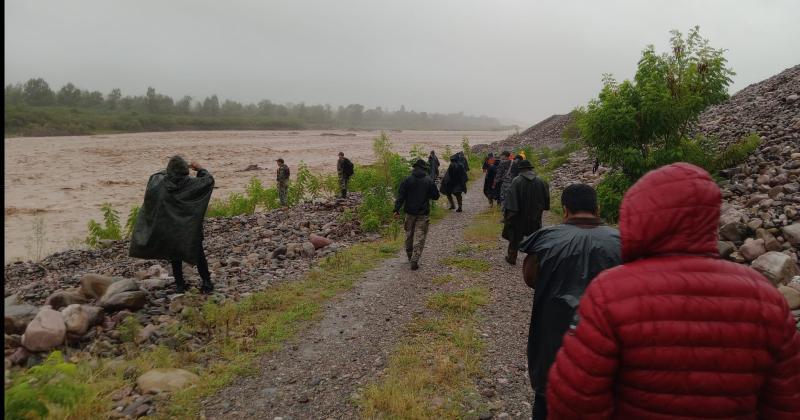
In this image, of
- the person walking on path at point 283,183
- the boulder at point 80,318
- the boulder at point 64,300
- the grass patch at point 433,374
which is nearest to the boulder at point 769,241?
the grass patch at point 433,374

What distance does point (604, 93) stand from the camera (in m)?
8.61

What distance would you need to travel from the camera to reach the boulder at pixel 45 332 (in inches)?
190

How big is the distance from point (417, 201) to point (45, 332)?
5166 mm

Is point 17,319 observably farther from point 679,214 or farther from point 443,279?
point 679,214

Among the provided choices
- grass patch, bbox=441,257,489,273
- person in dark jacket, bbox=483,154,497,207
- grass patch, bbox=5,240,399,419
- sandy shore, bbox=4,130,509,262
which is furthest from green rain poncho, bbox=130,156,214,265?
sandy shore, bbox=4,130,509,262

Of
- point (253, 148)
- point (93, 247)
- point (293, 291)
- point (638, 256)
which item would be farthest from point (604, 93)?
point (253, 148)

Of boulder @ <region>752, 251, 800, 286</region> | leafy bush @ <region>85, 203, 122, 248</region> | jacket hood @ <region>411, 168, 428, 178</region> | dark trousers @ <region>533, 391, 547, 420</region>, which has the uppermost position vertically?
jacket hood @ <region>411, 168, 428, 178</region>

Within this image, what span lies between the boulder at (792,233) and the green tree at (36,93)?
310 ft

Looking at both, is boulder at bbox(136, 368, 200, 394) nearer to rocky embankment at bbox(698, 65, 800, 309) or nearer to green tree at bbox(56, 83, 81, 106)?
rocky embankment at bbox(698, 65, 800, 309)

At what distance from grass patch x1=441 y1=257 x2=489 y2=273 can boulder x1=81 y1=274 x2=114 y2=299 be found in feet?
16.9

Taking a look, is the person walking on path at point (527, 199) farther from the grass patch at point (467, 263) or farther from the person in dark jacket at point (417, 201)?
the person in dark jacket at point (417, 201)

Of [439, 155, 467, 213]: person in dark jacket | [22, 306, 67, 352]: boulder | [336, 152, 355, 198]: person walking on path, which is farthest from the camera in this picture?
[336, 152, 355, 198]: person walking on path

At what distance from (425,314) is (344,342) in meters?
1.20

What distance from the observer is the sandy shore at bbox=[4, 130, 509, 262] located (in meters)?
16.9
